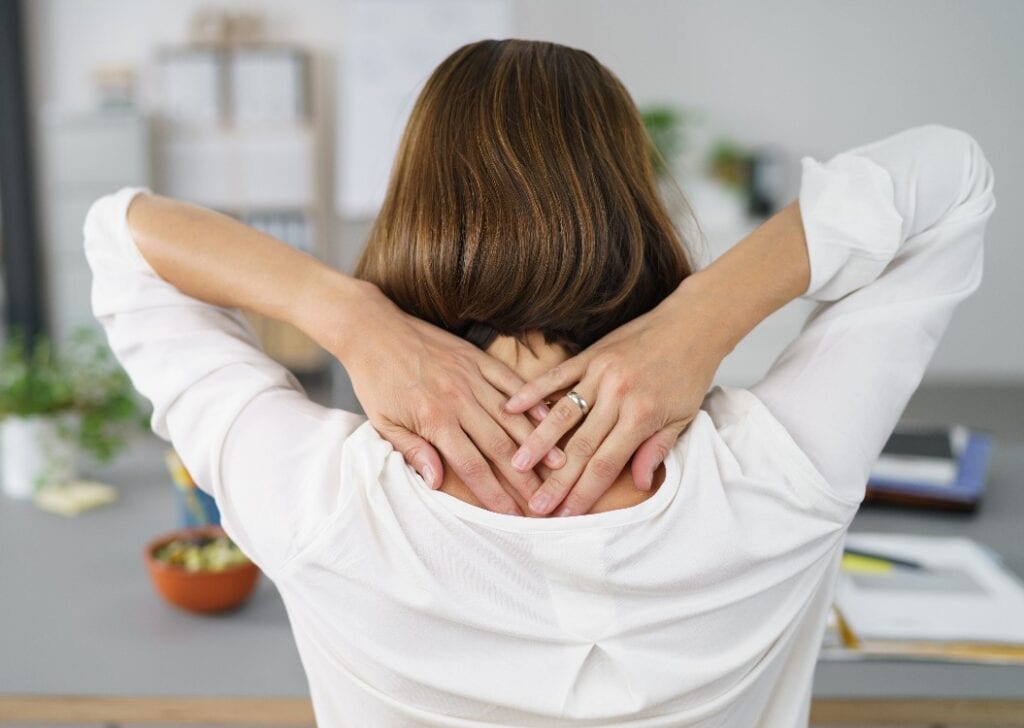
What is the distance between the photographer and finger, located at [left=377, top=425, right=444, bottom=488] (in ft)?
2.35

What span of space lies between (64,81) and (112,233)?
543 centimetres

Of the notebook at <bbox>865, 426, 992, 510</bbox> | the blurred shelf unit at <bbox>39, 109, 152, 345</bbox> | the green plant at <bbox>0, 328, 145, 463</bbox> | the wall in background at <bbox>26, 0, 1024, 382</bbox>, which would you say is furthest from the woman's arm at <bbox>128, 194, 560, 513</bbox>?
the wall in background at <bbox>26, 0, 1024, 382</bbox>

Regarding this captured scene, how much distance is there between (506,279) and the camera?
2.43 feet

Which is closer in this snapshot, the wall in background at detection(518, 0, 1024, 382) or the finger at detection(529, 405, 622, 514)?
the finger at detection(529, 405, 622, 514)

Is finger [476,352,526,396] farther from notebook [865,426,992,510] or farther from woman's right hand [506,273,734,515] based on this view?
notebook [865,426,992,510]

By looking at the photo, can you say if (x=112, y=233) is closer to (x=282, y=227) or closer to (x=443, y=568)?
(x=443, y=568)

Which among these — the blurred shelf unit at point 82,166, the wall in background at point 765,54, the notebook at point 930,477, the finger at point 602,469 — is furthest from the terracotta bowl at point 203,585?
the wall in background at point 765,54

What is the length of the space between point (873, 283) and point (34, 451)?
4.51ft

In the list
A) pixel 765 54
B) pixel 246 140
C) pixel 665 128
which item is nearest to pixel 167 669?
pixel 665 128

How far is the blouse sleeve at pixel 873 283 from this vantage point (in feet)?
2.48

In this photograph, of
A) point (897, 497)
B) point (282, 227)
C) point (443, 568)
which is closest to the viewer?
point (443, 568)

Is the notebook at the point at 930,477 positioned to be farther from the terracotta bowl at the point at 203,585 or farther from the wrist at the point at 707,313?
the terracotta bowl at the point at 203,585

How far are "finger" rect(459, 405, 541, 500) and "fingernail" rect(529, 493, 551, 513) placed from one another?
0.06ft

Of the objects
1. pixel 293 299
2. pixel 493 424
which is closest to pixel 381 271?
pixel 293 299
